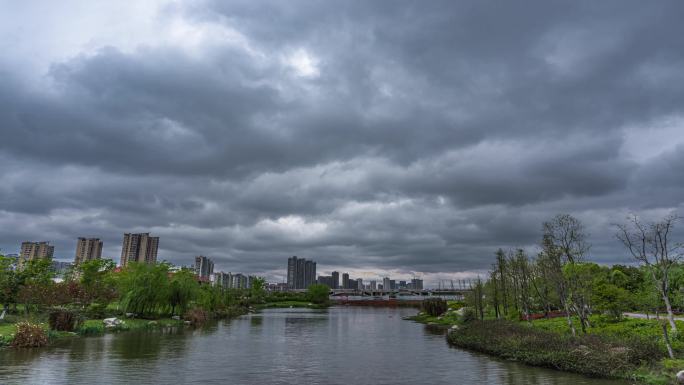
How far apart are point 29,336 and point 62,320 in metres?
8.89

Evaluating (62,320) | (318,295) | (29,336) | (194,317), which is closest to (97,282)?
(194,317)

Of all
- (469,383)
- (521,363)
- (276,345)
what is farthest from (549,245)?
(276,345)

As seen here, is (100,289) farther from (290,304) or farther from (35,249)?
(35,249)

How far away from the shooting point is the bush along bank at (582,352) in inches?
902

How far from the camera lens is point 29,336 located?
3075 cm

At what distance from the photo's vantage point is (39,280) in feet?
167

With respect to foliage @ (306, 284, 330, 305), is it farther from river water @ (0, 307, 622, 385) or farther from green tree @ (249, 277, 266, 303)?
river water @ (0, 307, 622, 385)

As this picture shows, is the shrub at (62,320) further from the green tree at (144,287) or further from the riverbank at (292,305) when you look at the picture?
the riverbank at (292,305)

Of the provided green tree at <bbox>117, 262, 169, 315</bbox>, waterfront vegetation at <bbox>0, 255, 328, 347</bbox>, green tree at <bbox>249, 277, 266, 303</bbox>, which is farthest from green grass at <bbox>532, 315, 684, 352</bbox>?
green tree at <bbox>249, 277, 266, 303</bbox>

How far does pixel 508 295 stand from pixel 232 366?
152ft

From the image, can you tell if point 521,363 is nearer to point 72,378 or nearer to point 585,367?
point 585,367

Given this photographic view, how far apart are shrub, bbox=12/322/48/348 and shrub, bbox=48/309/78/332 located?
7492 mm

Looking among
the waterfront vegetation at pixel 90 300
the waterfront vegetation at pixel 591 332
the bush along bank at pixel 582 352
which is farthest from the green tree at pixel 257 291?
the bush along bank at pixel 582 352

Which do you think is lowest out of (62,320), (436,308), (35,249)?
(62,320)
